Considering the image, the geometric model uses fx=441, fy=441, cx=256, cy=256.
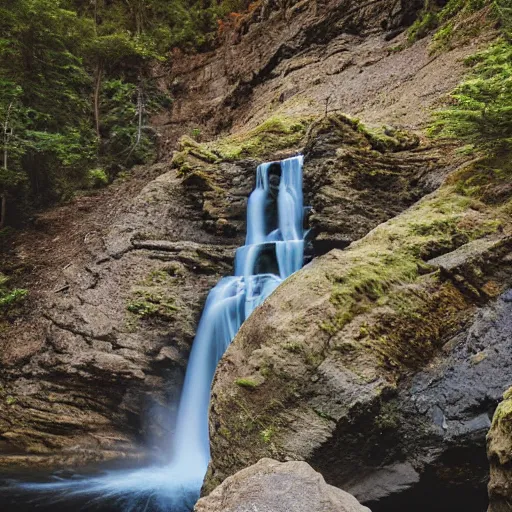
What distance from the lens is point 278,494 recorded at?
106 inches

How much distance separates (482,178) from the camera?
6.25m

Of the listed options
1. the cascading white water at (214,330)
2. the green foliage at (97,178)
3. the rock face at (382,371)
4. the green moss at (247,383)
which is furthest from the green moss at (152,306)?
the green foliage at (97,178)

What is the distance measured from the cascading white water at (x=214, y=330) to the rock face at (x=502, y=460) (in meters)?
4.36

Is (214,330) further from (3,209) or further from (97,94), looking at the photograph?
(97,94)

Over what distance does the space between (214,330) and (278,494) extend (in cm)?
575

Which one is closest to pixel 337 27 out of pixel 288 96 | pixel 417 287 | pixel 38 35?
pixel 288 96

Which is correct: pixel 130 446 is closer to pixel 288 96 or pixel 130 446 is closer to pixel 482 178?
pixel 482 178

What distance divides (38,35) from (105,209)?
18.9ft

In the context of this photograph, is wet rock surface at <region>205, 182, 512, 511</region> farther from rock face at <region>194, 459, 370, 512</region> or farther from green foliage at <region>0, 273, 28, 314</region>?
green foliage at <region>0, 273, 28, 314</region>

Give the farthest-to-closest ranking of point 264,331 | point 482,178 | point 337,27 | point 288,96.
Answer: point 337,27 → point 288,96 → point 482,178 → point 264,331

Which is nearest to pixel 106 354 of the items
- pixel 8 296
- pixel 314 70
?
pixel 8 296

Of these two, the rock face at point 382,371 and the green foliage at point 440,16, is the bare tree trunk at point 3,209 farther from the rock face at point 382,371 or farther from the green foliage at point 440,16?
the green foliage at point 440,16

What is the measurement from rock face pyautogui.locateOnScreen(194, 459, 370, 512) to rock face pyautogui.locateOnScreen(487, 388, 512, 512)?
2.67ft

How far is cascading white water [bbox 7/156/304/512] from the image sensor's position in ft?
20.7
